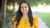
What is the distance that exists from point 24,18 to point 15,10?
117 millimetres

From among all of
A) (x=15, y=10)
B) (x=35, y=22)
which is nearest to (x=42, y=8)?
(x=35, y=22)

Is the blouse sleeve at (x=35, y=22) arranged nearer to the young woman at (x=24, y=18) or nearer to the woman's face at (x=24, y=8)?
the young woman at (x=24, y=18)

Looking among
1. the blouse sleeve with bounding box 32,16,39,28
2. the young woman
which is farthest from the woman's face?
the blouse sleeve with bounding box 32,16,39,28

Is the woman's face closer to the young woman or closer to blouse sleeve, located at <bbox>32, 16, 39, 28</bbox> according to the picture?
the young woman

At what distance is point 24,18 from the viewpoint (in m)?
1.36

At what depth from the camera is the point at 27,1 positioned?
1.35 metres

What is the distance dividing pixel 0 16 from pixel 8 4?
142 millimetres

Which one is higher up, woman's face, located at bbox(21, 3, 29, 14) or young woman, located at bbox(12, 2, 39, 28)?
woman's face, located at bbox(21, 3, 29, 14)

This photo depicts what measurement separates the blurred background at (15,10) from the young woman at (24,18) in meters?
0.04

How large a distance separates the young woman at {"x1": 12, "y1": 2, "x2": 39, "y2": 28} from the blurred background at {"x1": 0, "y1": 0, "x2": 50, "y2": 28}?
37mm

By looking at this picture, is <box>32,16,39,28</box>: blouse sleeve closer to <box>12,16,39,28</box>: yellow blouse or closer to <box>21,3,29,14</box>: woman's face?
<box>12,16,39,28</box>: yellow blouse

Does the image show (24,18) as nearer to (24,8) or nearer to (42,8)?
(24,8)

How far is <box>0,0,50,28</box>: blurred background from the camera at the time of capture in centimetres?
130

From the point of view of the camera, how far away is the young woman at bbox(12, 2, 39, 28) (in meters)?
1.33
